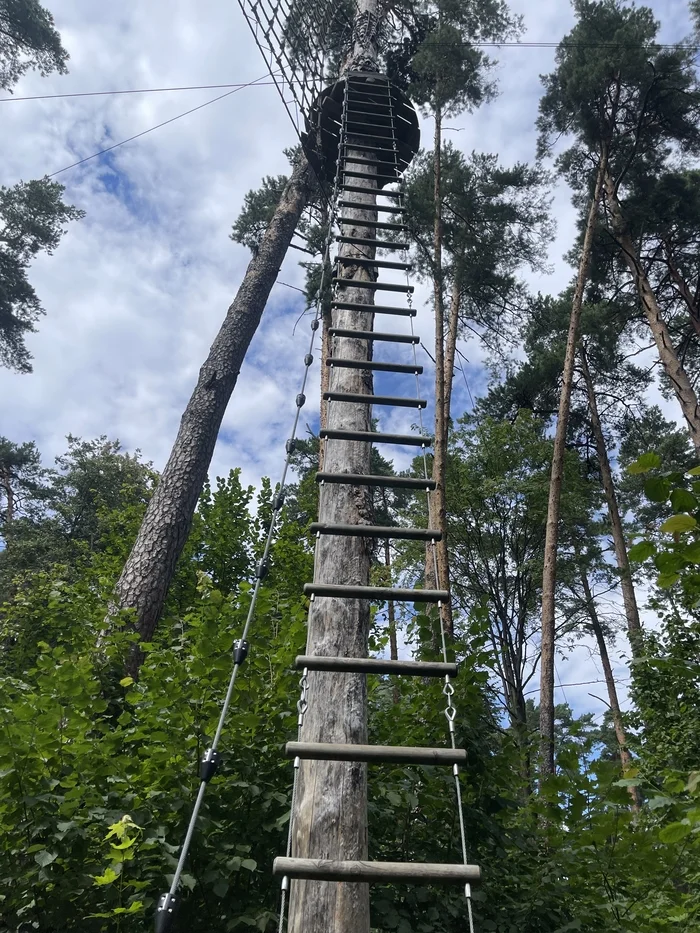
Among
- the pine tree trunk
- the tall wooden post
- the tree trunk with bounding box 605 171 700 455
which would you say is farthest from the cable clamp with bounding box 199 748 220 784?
the tree trunk with bounding box 605 171 700 455

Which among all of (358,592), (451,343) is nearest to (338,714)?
(358,592)

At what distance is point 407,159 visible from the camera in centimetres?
752

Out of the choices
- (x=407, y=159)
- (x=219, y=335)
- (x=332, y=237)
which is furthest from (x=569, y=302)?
(x=332, y=237)

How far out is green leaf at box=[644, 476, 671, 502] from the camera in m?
1.49

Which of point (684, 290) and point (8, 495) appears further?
point (8, 495)

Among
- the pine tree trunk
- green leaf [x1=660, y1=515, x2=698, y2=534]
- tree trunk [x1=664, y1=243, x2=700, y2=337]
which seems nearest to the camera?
green leaf [x1=660, y1=515, x2=698, y2=534]

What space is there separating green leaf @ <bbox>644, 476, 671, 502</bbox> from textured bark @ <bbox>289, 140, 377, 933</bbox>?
1.60 metres

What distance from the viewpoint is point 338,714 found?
103 inches

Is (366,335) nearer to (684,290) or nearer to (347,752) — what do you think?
(347,752)

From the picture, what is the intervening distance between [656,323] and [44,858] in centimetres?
1182

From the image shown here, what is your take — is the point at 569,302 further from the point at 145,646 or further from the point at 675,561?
the point at 675,561

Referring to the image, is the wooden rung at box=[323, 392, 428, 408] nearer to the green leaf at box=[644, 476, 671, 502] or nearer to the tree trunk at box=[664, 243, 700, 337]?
the green leaf at box=[644, 476, 671, 502]

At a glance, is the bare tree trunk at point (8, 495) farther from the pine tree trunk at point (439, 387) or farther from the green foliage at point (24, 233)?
the pine tree trunk at point (439, 387)

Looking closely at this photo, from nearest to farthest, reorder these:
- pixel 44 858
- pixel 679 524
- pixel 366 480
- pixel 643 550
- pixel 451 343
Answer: pixel 679 524 → pixel 643 550 → pixel 44 858 → pixel 366 480 → pixel 451 343
